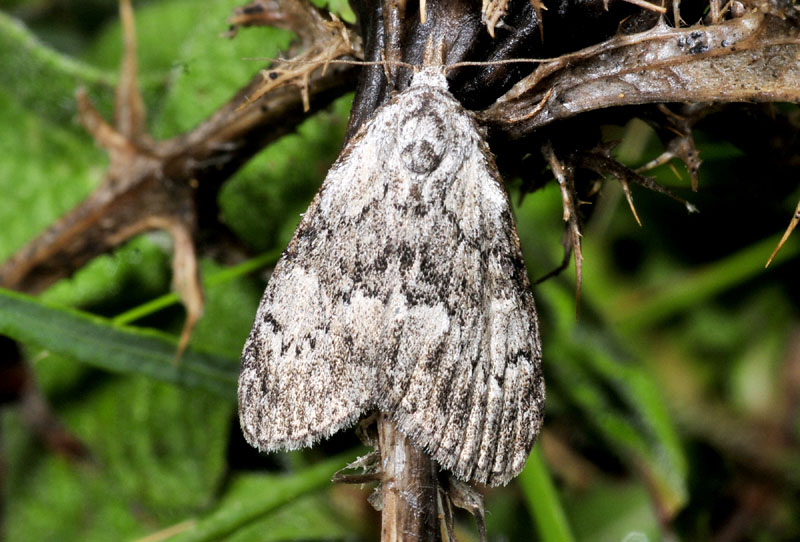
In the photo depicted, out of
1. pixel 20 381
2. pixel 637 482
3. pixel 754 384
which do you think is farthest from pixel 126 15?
pixel 754 384

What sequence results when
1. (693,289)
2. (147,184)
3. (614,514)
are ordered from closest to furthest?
(147,184), (614,514), (693,289)

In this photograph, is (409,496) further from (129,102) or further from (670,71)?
(129,102)

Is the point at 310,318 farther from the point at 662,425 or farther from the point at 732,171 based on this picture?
the point at 662,425

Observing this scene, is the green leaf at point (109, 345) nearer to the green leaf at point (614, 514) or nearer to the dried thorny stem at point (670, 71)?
the dried thorny stem at point (670, 71)

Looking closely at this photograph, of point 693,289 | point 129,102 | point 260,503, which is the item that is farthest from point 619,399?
point 129,102

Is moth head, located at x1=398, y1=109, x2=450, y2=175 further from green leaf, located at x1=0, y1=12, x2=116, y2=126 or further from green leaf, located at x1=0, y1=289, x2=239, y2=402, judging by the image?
green leaf, located at x1=0, y1=12, x2=116, y2=126

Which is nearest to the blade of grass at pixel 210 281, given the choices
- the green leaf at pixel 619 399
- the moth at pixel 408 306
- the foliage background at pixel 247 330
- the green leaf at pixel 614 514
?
the foliage background at pixel 247 330
